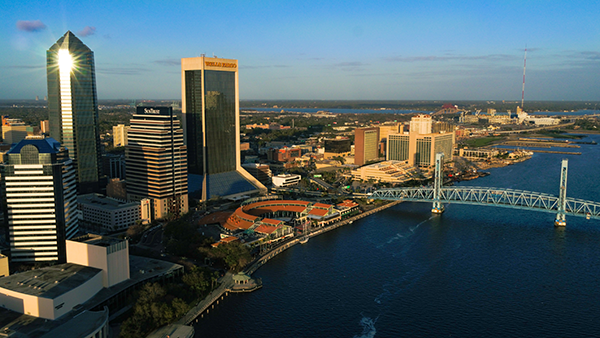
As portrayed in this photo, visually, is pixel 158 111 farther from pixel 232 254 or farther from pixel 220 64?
pixel 232 254

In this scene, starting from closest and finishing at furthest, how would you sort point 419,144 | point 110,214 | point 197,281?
point 197,281 < point 110,214 < point 419,144

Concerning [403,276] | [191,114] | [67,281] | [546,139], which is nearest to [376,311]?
[403,276]

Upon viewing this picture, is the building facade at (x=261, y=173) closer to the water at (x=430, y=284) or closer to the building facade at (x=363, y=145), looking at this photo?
the building facade at (x=363, y=145)

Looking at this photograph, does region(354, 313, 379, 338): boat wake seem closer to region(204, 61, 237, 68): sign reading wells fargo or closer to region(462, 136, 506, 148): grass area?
region(204, 61, 237, 68): sign reading wells fargo

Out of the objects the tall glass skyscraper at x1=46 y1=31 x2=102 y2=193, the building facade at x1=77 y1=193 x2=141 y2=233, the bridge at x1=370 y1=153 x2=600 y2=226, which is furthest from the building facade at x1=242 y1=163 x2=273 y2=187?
the building facade at x1=77 y1=193 x2=141 y2=233

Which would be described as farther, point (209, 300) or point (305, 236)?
point (305, 236)

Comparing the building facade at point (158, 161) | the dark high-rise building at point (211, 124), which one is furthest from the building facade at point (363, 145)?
the building facade at point (158, 161)

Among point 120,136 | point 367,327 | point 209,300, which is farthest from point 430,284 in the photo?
point 120,136
